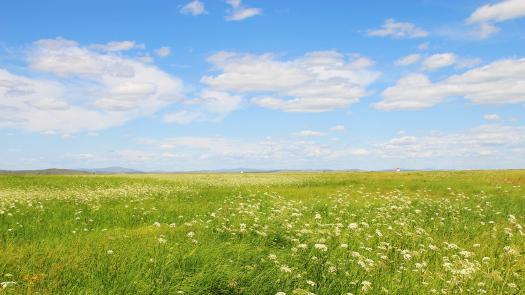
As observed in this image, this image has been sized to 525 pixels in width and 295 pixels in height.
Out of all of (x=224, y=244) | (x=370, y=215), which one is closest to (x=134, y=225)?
(x=224, y=244)

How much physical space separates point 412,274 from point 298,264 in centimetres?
233

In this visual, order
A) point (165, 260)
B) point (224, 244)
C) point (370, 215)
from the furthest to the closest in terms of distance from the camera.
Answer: point (370, 215) < point (224, 244) < point (165, 260)

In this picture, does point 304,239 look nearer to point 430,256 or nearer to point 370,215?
point 430,256

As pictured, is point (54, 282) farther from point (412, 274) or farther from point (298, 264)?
point (412, 274)

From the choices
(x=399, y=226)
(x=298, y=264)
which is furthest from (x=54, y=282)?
(x=399, y=226)

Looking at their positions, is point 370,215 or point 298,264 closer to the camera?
point 298,264

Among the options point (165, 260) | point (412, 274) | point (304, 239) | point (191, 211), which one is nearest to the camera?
point (165, 260)

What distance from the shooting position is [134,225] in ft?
49.4

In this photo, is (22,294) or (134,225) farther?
(134,225)

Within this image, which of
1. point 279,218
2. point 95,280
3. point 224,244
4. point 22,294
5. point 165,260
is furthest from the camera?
point 279,218

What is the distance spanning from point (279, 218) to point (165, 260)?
16.2ft

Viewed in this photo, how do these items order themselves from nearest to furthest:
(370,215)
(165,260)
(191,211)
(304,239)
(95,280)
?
1. (95,280)
2. (165,260)
3. (304,239)
4. (370,215)
5. (191,211)

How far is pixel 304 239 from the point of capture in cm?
984

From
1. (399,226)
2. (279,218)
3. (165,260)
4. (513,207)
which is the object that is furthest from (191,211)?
(513,207)
